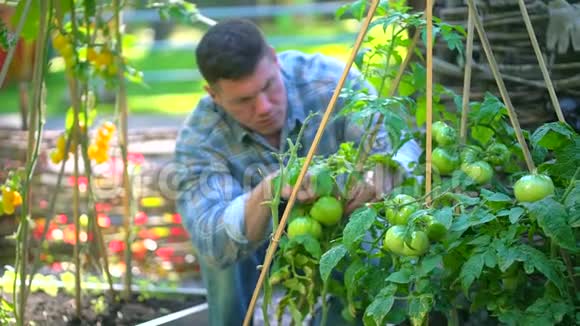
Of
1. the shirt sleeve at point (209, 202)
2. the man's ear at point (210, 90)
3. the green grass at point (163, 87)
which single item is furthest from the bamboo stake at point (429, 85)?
the green grass at point (163, 87)

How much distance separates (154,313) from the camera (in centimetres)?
248

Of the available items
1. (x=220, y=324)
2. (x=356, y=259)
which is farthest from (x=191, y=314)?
(x=356, y=259)

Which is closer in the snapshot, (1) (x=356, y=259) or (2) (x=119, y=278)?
(1) (x=356, y=259)

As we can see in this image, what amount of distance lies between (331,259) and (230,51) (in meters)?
0.90

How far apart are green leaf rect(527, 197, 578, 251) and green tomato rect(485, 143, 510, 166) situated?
1.05 feet

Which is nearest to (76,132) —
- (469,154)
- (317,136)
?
(317,136)

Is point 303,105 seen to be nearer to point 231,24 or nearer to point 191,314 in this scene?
point 231,24

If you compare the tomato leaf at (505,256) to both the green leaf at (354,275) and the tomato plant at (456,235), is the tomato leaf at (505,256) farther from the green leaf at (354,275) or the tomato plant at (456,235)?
the green leaf at (354,275)

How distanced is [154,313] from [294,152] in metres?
1.07

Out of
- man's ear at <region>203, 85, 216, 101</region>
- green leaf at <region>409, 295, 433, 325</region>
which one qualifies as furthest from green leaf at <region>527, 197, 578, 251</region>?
man's ear at <region>203, 85, 216, 101</region>

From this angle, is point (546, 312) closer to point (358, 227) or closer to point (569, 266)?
point (569, 266)

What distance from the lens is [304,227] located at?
162 cm

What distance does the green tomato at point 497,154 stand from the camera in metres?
1.62

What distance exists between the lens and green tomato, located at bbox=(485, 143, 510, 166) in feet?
5.31
